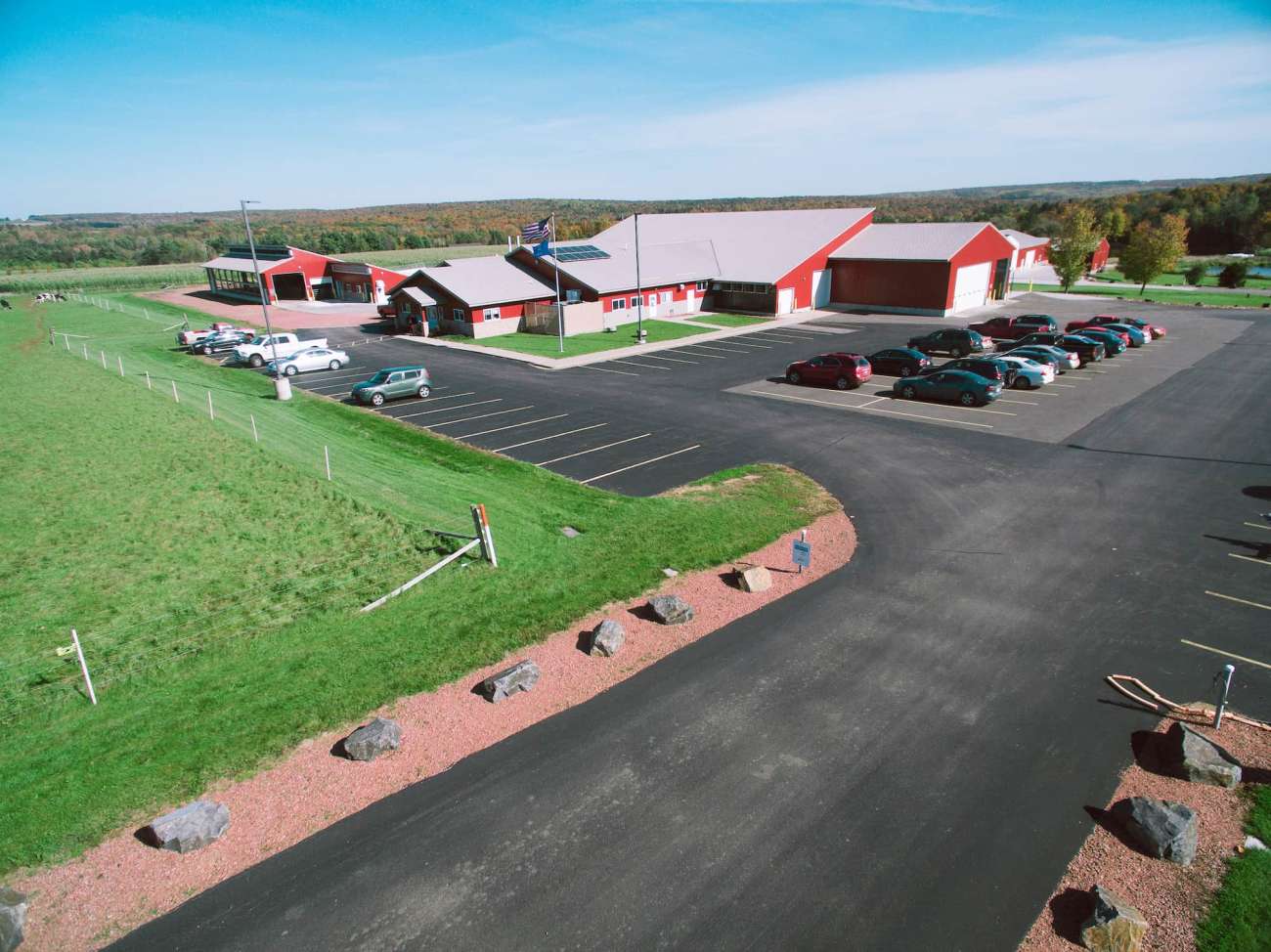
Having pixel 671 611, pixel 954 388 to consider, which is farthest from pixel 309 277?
pixel 671 611

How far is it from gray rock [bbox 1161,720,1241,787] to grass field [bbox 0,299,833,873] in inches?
348

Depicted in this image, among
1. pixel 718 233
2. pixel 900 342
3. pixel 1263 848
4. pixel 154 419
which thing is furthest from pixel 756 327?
pixel 1263 848

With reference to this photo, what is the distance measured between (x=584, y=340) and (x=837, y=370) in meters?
19.6

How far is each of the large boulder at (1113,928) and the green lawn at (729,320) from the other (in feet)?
153

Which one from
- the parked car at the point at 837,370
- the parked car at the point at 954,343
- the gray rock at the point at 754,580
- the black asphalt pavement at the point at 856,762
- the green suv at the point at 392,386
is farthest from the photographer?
the parked car at the point at 954,343

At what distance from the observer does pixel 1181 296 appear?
64.8m

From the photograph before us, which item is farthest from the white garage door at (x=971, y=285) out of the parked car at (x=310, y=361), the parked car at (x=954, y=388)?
the parked car at (x=310, y=361)

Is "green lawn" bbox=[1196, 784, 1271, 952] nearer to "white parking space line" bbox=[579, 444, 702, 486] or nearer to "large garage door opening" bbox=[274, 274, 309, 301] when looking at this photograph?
"white parking space line" bbox=[579, 444, 702, 486]

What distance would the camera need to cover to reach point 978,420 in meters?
27.6

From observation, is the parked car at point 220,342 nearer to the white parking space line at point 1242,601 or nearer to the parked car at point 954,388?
the parked car at point 954,388

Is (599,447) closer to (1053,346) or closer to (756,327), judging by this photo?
(1053,346)

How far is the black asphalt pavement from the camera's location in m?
8.02

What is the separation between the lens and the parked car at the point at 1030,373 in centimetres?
3191

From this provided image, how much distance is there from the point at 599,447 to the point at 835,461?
814 centimetres
